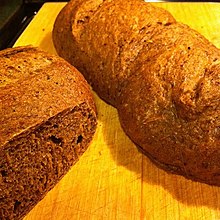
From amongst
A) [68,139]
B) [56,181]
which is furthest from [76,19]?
[56,181]

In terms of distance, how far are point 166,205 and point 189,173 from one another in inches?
5.7

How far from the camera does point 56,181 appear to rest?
1518 millimetres

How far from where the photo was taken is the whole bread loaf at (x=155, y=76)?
1.35 metres

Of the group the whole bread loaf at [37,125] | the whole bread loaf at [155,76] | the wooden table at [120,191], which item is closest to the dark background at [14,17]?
the whole bread loaf at [155,76]

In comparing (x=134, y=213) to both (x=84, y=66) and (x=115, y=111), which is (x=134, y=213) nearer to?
(x=115, y=111)

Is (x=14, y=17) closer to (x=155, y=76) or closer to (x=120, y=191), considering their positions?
(x=155, y=76)

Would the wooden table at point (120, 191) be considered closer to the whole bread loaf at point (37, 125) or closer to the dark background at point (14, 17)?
the whole bread loaf at point (37, 125)

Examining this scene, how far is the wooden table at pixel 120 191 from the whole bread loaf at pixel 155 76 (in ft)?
0.18

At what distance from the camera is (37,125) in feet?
4.55

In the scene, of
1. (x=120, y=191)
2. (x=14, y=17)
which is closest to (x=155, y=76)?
(x=120, y=191)

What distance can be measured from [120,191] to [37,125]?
387 millimetres

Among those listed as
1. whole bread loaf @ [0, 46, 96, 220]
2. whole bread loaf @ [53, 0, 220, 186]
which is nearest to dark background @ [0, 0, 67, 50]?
whole bread loaf @ [53, 0, 220, 186]

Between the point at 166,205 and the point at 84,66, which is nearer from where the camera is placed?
the point at 166,205

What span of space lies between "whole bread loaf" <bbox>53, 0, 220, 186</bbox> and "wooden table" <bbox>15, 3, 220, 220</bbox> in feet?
0.18
